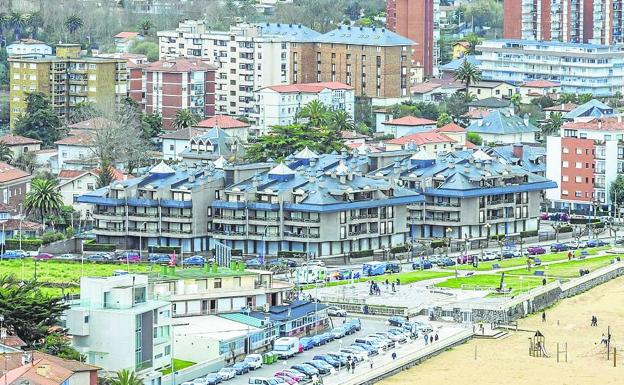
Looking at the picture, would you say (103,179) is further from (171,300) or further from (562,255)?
(171,300)

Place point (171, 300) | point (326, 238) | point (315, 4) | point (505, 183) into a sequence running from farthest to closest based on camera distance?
point (315, 4), point (505, 183), point (326, 238), point (171, 300)

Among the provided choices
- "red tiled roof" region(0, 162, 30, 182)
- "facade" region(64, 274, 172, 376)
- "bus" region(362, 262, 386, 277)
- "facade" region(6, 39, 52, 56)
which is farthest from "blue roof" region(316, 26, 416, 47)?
"facade" region(64, 274, 172, 376)

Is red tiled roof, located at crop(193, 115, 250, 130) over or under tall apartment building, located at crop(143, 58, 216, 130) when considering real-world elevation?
under

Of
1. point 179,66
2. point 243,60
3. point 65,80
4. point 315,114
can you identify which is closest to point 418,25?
point 243,60

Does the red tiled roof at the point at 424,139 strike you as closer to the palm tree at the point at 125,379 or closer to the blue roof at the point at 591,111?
the blue roof at the point at 591,111

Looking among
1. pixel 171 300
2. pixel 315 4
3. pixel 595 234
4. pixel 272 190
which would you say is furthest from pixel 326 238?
pixel 315 4

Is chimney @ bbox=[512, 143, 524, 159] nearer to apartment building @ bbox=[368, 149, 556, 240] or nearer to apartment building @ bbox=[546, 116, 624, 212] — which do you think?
apartment building @ bbox=[546, 116, 624, 212]

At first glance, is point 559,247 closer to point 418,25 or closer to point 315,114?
point 315,114
